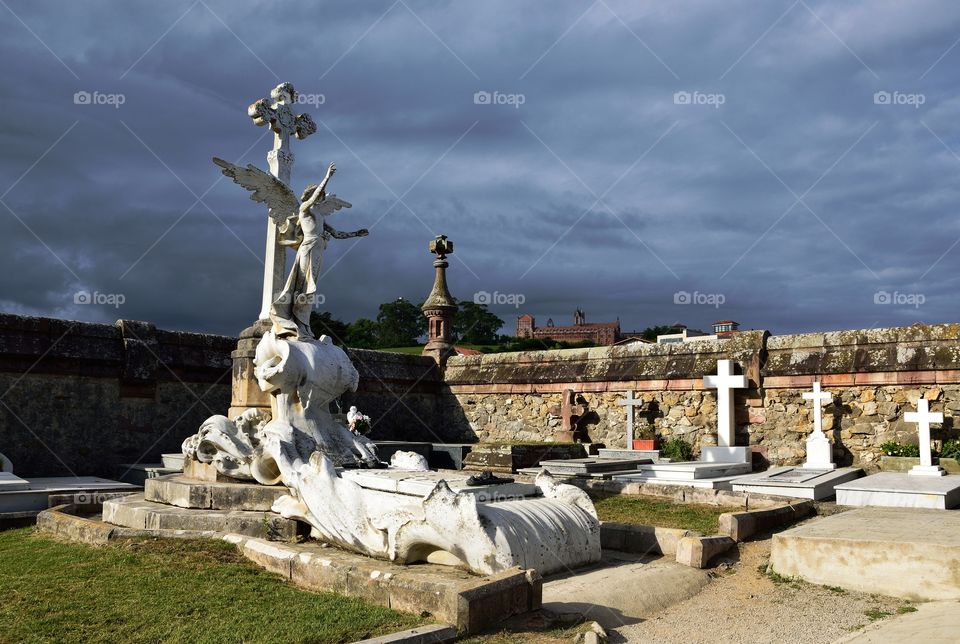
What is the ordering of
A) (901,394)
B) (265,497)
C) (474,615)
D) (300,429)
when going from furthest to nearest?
(901,394) → (300,429) → (265,497) → (474,615)

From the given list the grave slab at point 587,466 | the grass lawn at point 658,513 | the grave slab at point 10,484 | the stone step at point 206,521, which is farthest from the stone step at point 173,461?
the grass lawn at point 658,513

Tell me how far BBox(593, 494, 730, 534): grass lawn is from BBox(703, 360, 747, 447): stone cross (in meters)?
3.44

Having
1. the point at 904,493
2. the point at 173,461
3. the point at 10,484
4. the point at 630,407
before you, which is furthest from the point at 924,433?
the point at 10,484

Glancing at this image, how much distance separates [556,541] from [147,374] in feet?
26.2

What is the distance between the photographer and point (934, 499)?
8.12m

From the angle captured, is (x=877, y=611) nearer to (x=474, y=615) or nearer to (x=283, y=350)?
(x=474, y=615)

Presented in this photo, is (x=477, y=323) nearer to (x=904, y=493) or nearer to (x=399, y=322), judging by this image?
(x=399, y=322)

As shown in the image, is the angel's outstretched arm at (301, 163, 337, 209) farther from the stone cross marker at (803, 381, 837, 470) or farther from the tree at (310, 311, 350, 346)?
the tree at (310, 311, 350, 346)

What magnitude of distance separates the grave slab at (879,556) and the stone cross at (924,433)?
369 cm

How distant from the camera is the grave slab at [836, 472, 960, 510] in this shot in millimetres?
8119

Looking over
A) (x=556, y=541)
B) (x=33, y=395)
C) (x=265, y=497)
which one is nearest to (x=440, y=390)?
(x=33, y=395)

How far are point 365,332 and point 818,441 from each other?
42100 mm

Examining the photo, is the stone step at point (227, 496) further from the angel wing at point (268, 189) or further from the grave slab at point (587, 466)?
the grave slab at point (587, 466)

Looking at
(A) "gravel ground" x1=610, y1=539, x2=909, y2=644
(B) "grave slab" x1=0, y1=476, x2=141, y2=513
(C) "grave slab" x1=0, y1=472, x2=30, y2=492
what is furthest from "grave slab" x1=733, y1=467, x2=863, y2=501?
(C) "grave slab" x1=0, y1=472, x2=30, y2=492
